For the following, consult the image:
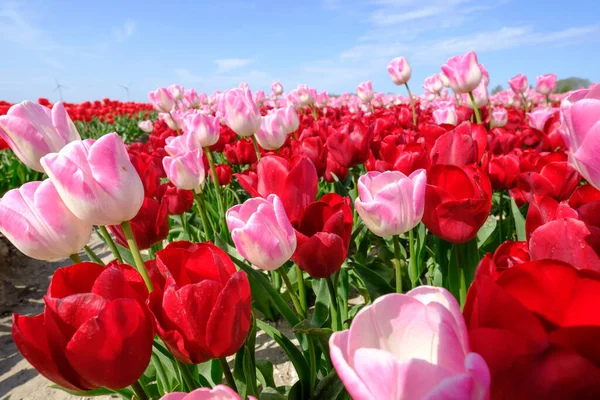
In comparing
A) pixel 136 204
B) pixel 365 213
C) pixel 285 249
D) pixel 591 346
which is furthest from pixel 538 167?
pixel 136 204

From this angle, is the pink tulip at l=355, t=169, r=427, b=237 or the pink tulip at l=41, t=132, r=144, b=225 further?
the pink tulip at l=355, t=169, r=427, b=237

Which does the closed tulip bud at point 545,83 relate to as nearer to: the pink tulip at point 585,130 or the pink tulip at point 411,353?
the pink tulip at point 585,130

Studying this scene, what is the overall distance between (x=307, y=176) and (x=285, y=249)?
0.21 meters

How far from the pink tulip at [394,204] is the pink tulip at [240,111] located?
1.07m

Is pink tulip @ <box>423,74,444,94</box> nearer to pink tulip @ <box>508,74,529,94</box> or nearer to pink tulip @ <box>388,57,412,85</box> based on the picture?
pink tulip @ <box>508,74,529,94</box>

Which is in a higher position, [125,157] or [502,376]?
[125,157]

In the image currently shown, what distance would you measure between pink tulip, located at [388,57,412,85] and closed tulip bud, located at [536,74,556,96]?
2.13 meters

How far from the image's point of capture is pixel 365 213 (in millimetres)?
926

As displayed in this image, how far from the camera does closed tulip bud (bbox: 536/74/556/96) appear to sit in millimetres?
4684

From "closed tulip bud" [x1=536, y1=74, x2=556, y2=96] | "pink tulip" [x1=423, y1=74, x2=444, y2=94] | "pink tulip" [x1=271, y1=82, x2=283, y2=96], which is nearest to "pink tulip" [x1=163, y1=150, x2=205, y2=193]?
"closed tulip bud" [x1=536, y1=74, x2=556, y2=96]

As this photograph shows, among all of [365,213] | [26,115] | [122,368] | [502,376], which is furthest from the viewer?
[26,115]

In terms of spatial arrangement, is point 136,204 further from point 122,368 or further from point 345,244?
point 345,244

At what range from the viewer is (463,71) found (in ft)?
7.01

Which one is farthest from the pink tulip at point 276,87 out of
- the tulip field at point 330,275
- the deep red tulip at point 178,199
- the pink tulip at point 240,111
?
the tulip field at point 330,275
